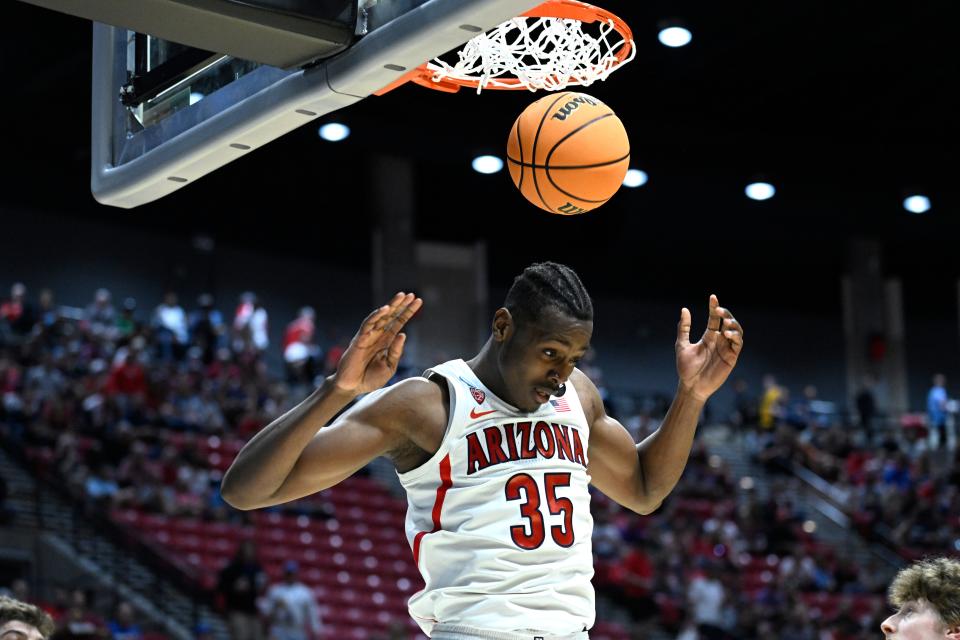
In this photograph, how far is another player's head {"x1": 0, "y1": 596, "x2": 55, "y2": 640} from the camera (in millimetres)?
4297

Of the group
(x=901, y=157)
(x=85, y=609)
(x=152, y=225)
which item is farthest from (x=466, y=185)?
(x=85, y=609)

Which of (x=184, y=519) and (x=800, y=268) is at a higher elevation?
(x=800, y=268)

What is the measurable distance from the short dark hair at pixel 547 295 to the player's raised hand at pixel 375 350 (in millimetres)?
323

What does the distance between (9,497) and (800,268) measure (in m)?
18.8

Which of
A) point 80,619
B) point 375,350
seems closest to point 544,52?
point 375,350

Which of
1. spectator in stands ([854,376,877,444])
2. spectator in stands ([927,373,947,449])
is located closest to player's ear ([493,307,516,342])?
spectator in stands ([927,373,947,449])

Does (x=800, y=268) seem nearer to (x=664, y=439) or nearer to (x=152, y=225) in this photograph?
(x=152, y=225)

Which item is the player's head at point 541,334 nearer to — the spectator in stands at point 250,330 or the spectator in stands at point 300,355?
the spectator in stands at point 300,355

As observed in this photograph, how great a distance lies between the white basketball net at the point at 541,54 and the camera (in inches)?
190

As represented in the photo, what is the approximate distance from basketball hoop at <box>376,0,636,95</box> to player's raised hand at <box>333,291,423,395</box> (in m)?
1.05

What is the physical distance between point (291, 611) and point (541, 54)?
353 inches

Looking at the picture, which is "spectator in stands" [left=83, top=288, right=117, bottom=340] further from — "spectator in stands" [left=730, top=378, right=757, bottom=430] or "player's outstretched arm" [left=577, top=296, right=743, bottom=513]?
"player's outstretched arm" [left=577, top=296, right=743, bottom=513]

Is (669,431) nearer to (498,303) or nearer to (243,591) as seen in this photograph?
(243,591)

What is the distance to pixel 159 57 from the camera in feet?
13.7
